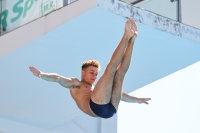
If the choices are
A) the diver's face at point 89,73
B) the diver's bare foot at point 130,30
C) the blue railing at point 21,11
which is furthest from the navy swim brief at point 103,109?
the blue railing at point 21,11

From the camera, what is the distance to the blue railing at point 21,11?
1037cm

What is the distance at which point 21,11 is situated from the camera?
10648mm

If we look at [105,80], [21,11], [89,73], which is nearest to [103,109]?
[105,80]

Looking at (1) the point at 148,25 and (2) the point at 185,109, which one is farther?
(2) the point at 185,109

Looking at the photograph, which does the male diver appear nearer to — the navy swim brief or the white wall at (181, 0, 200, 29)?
the navy swim brief

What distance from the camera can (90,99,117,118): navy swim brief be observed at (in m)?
8.09

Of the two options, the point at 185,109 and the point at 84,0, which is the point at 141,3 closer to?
the point at 84,0

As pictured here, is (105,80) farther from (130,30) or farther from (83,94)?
(130,30)

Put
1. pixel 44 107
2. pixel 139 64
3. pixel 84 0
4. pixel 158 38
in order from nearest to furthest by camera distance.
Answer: pixel 84 0 < pixel 158 38 < pixel 139 64 < pixel 44 107

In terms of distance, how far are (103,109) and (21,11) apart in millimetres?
3281

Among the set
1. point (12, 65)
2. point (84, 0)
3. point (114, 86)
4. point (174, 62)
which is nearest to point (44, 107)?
point (12, 65)

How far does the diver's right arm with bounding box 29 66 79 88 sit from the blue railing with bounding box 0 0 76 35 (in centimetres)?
219

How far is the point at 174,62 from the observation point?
11.9 m

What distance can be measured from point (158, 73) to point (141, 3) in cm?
168
